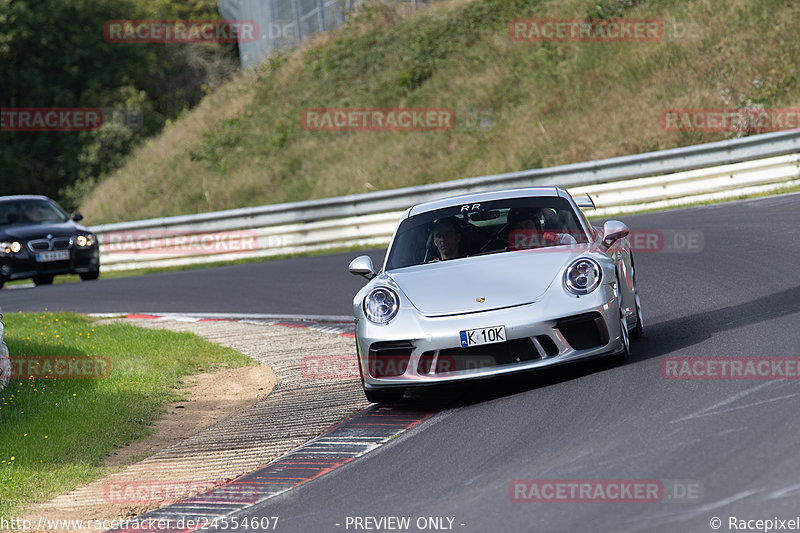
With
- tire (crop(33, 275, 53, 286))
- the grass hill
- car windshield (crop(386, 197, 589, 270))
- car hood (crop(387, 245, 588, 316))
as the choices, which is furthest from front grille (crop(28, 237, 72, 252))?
car hood (crop(387, 245, 588, 316))

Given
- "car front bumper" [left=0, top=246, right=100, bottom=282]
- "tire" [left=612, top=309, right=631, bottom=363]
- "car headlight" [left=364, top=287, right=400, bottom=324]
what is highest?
"car headlight" [left=364, top=287, right=400, bottom=324]

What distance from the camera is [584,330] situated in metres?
6.96

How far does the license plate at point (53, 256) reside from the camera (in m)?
20.1

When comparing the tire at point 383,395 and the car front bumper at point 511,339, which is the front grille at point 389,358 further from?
the tire at point 383,395

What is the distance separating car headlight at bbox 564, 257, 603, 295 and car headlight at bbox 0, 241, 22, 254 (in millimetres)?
15328

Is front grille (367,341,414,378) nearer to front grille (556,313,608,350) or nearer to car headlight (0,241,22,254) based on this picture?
front grille (556,313,608,350)

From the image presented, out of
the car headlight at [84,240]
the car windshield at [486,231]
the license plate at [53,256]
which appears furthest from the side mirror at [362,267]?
the car headlight at [84,240]

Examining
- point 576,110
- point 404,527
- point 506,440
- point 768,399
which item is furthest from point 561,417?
point 576,110

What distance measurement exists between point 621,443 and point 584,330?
160 cm

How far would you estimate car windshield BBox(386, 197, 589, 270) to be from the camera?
8008mm

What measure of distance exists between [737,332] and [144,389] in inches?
193

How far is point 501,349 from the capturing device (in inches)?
271

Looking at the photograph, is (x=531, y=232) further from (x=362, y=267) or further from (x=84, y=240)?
(x=84, y=240)

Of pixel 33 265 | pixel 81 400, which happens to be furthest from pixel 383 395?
pixel 33 265
